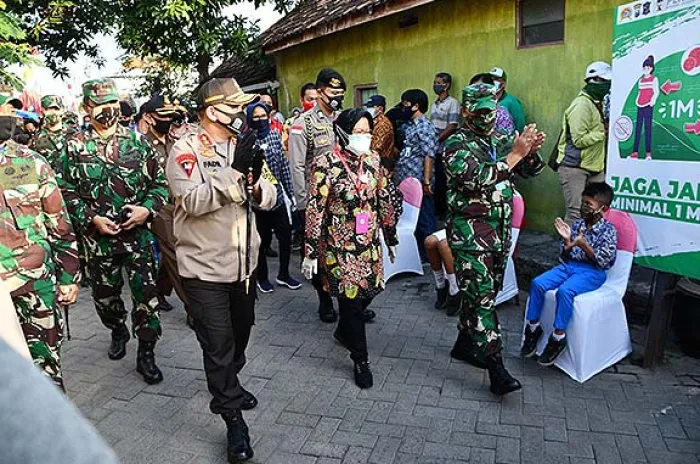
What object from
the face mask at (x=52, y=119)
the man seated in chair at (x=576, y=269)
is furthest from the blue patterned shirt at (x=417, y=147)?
the face mask at (x=52, y=119)

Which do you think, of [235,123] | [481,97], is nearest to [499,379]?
[481,97]

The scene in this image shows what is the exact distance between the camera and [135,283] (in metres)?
4.06

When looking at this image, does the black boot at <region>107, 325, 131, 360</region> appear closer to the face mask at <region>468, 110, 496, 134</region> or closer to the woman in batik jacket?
the woman in batik jacket

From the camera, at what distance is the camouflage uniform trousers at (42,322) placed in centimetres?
293

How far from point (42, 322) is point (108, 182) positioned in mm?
1250

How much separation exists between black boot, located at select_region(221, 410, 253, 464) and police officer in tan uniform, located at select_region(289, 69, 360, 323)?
6.26ft

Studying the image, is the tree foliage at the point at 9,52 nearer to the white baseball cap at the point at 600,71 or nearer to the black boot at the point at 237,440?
the black boot at the point at 237,440

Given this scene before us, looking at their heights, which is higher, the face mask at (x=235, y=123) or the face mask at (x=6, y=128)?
the face mask at (x=6, y=128)

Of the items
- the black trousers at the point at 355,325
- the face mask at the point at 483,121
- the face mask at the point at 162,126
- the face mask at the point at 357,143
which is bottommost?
the black trousers at the point at 355,325

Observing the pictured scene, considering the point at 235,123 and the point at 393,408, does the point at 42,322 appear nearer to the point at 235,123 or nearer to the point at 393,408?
the point at 235,123

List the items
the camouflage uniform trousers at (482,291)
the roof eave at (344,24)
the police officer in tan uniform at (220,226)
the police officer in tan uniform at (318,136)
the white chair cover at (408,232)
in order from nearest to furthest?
the police officer in tan uniform at (220,226) → the camouflage uniform trousers at (482,291) → the police officer in tan uniform at (318,136) → the white chair cover at (408,232) → the roof eave at (344,24)

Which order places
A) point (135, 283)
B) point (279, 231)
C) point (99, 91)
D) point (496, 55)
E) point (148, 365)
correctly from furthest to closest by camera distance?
point (496, 55)
point (279, 231)
point (148, 365)
point (135, 283)
point (99, 91)

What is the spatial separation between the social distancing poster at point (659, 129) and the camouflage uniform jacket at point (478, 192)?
0.91 m

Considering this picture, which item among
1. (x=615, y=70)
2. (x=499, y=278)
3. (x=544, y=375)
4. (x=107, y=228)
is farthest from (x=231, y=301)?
(x=615, y=70)
